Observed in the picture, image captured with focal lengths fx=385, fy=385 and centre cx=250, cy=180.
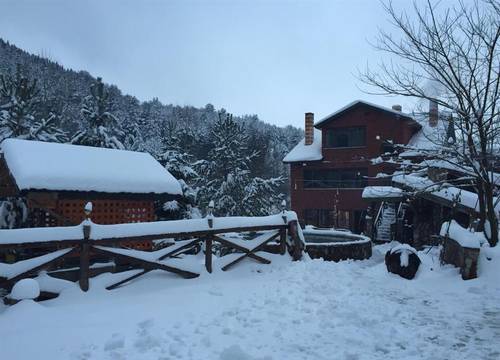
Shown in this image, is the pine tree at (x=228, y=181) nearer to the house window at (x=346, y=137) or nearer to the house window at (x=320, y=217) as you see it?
the house window at (x=320, y=217)

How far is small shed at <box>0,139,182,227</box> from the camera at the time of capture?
970 centimetres

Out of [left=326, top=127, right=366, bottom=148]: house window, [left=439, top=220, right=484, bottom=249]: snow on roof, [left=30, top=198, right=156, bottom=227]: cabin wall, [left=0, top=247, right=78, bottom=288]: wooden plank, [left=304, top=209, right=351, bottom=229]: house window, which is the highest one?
[left=326, top=127, right=366, bottom=148]: house window

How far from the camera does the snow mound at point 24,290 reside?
5.26 metres

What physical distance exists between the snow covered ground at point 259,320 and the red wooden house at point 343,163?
2036cm

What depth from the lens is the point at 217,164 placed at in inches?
1147

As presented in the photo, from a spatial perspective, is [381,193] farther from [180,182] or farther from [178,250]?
[178,250]

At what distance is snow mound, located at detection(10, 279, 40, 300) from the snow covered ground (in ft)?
0.56

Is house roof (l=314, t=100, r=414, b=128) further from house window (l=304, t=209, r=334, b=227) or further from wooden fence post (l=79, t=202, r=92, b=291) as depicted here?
wooden fence post (l=79, t=202, r=92, b=291)

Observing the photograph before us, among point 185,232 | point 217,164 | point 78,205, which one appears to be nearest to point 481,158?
point 185,232

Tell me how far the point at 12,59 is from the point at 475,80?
8837 cm

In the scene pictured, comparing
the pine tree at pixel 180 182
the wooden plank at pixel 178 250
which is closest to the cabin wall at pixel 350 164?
the pine tree at pixel 180 182

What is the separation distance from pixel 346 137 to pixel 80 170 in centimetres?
2215

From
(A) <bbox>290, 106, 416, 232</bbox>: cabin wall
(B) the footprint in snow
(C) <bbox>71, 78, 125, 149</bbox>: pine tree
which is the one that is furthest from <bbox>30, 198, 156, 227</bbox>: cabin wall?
(A) <bbox>290, 106, 416, 232</bbox>: cabin wall

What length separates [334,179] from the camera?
29234 mm
